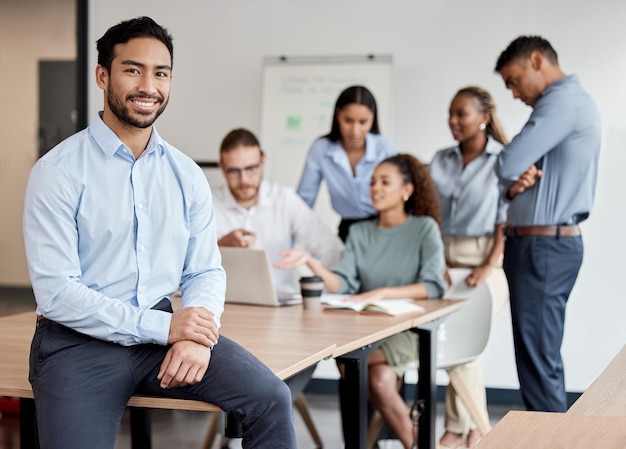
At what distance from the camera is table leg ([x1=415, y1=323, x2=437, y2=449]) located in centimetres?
314

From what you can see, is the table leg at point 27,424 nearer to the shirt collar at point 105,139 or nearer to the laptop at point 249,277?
the shirt collar at point 105,139

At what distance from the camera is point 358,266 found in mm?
3656

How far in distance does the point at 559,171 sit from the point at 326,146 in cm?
133

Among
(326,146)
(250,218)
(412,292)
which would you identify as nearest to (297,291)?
(250,218)

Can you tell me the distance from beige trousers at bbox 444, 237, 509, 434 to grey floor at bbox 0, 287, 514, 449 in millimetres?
275

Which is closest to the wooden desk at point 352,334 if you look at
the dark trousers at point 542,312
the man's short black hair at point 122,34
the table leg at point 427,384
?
the table leg at point 427,384

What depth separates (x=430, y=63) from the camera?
5.13 metres

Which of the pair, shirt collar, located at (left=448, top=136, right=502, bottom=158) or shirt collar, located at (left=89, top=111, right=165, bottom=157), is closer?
shirt collar, located at (left=89, top=111, right=165, bottom=157)

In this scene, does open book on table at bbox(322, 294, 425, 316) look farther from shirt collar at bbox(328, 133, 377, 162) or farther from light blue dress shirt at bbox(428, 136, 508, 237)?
shirt collar at bbox(328, 133, 377, 162)

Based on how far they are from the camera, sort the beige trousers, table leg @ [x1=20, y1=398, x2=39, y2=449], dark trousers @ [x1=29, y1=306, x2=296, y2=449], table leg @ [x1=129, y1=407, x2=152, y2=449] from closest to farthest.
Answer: dark trousers @ [x1=29, y1=306, x2=296, y2=449] < table leg @ [x1=20, y1=398, x2=39, y2=449] < table leg @ [x1=129, y1=407, x2=152, y2=449] < the beige trousers

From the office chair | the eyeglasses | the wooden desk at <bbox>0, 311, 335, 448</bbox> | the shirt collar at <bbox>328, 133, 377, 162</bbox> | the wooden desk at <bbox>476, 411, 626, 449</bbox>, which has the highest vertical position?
the shirt collar at <bbox>328, 133, 377, 162</bbox>

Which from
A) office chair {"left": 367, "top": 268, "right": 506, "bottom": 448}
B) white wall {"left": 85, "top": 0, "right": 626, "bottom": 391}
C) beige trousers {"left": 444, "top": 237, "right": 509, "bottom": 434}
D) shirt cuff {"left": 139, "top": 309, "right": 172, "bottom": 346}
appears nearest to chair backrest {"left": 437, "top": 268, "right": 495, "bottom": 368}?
office chair {"left": 367, "top": 268, "right": 506, "bottom": 448}

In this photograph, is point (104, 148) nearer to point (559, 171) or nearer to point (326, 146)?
point (559, 171)

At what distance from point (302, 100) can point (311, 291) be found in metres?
2.24
